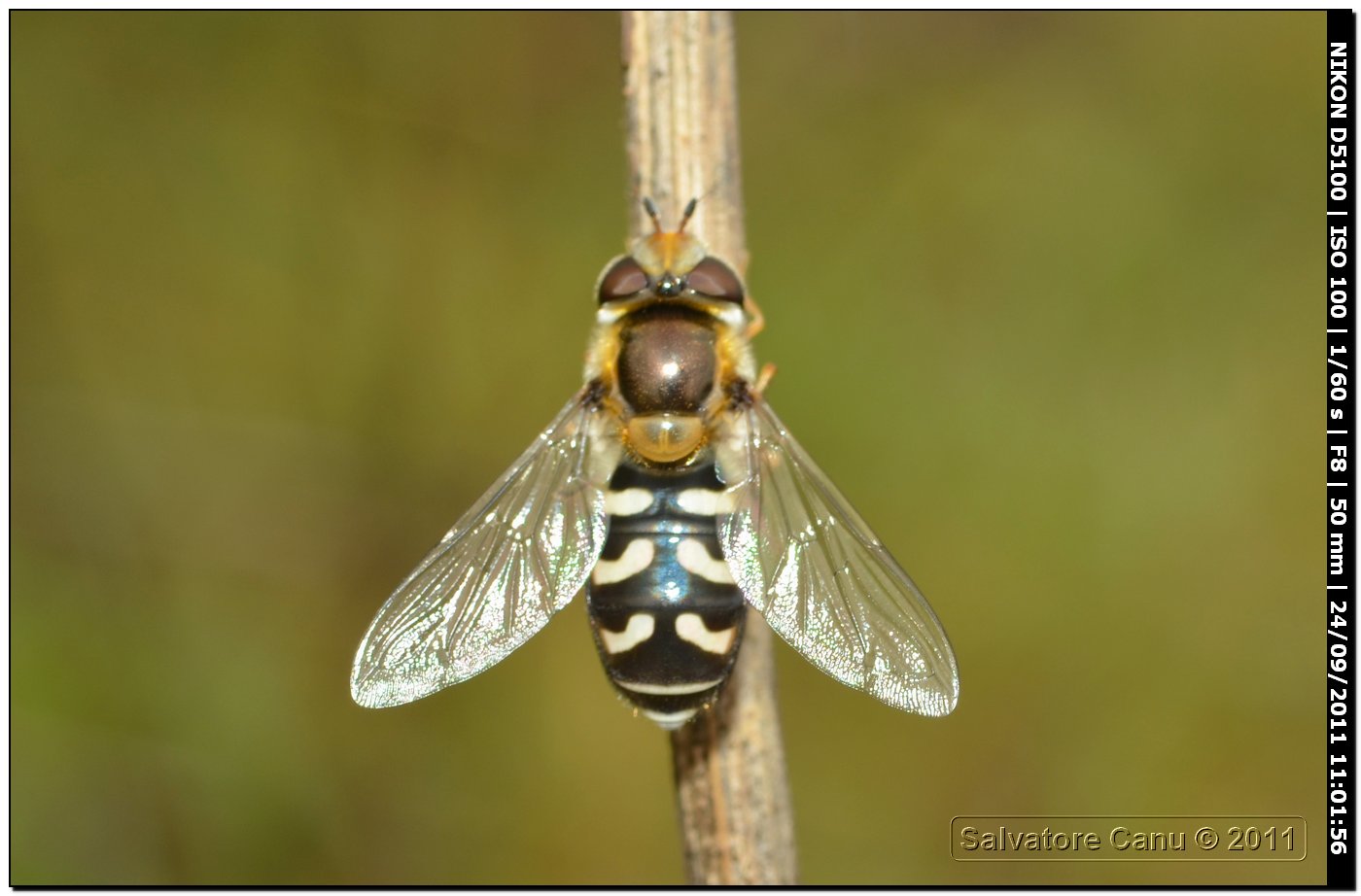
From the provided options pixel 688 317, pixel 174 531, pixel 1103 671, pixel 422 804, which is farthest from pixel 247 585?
pixel 1103 671

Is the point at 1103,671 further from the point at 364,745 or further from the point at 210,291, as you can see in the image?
the point at 210,291

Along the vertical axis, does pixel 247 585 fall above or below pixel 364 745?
above

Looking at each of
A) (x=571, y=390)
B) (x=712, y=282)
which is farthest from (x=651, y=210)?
(x=571, y=390)

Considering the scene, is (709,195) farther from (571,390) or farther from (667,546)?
(571,390)

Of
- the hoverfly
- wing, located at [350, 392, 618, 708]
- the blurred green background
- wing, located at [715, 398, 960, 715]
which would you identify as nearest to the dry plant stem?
the hoverfly

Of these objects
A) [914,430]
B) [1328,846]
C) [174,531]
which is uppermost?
[914,430]

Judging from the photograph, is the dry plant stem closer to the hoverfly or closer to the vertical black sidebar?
the hoverfly

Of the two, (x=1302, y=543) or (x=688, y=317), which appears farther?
(x=1302, y=543)
